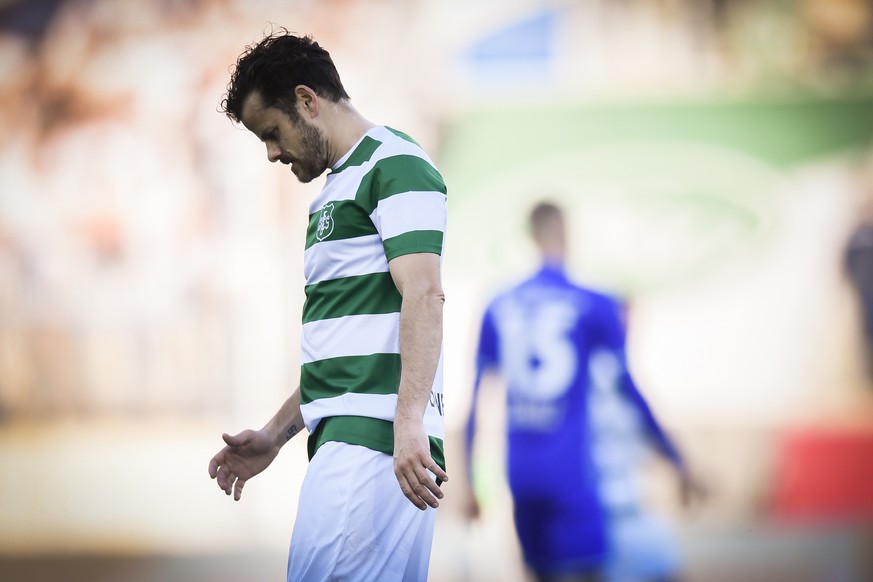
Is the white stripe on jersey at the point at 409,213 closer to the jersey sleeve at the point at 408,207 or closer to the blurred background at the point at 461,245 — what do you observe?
the jersey sleeve at the point at 408,207

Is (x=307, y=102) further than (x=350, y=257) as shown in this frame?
Yes

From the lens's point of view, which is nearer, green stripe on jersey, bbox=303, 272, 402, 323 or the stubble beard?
green stripe on jersey, bbox=303, 272, 402, 323

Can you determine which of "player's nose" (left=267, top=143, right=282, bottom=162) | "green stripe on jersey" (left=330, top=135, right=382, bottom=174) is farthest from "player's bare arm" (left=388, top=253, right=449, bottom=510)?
"player's nose" (left=267, top=143, right=282, bottom=162)

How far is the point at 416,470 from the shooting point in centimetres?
167

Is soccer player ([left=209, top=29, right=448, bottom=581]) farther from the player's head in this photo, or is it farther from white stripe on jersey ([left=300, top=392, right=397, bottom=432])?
the player's head

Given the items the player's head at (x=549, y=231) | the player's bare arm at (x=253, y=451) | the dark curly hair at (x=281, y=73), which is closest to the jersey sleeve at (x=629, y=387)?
the player's head at (x=549, y=231)

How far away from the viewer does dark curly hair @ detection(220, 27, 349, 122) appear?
194cm

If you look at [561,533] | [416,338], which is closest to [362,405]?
[416,338]

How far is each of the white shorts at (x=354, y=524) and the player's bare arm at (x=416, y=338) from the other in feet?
0.32

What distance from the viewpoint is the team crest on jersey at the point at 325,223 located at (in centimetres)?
187

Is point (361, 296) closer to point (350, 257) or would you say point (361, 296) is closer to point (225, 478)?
point (350, 257)

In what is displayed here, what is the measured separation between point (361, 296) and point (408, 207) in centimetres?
19

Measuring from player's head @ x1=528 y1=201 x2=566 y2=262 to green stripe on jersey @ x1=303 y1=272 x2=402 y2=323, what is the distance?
292cm

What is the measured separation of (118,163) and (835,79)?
3.38 m
